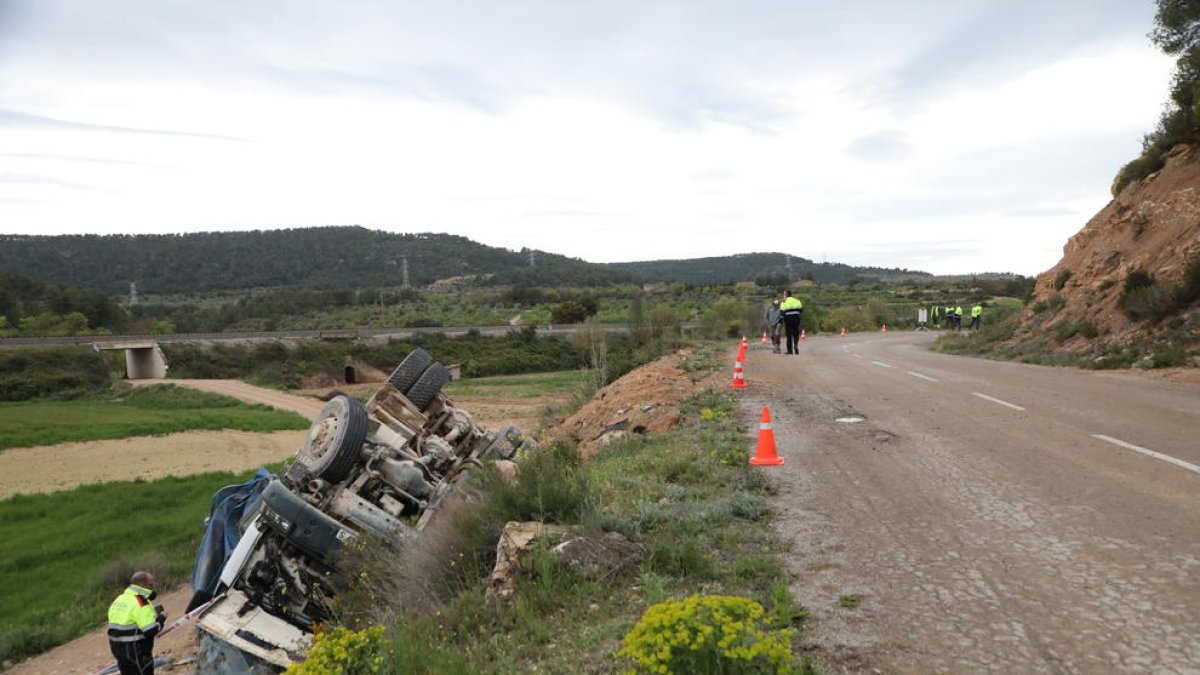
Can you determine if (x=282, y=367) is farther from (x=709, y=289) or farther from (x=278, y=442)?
(x=709, y=289)

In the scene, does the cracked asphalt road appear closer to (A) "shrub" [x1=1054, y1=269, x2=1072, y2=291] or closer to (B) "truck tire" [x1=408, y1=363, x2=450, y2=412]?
(B) "truck tire" [x1=408, y1=363, x2=450, y2=412]

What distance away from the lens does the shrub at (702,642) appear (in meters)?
3.41

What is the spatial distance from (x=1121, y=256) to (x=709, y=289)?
268 feet

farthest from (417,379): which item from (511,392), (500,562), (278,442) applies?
(511,392)

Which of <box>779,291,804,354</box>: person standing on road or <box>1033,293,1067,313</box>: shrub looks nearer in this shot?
<box>779,291,804,354</box>: person standing on road

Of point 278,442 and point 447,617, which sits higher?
point 447,617

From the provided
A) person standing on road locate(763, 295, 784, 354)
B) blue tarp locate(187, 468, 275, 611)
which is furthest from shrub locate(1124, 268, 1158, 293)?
blue tarp locate(187, 468, 275, 611)

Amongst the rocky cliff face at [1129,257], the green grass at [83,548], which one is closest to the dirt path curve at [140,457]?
the green grass at [83,548]

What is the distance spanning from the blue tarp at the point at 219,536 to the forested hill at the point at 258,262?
139265 mm

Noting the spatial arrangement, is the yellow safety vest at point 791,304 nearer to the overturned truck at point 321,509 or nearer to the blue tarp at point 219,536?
the overturned truck at point 321,509

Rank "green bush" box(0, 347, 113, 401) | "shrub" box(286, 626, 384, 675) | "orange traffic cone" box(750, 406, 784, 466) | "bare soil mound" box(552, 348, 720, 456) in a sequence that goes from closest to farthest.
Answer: "shrub" box(286, 626, 384, 675) < "orange traffic cone" box(750, 406, 784, 466) < "bare soil mound" box(552, 348, 720, 456) < "green bush" box(0, 347, 113, 401)

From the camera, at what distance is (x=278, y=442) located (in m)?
38.3

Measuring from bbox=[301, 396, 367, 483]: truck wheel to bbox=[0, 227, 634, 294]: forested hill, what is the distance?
139 m

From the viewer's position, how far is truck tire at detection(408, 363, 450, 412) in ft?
45.2
